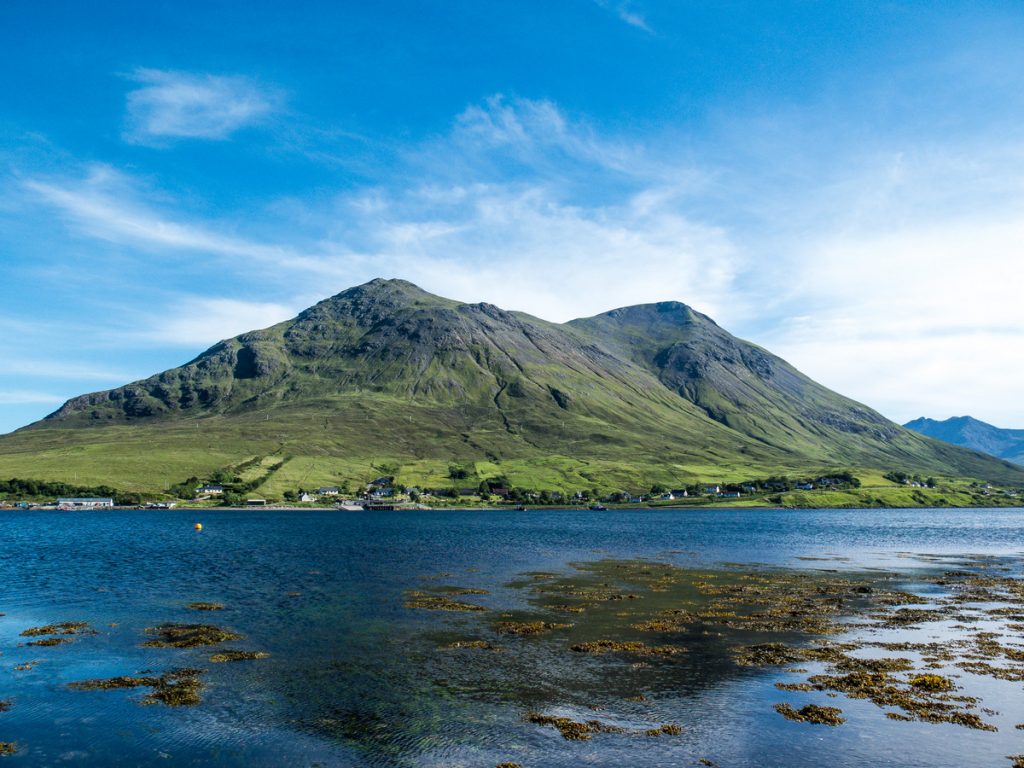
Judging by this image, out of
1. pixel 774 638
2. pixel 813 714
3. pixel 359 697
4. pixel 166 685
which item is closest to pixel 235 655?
pixel 166 685

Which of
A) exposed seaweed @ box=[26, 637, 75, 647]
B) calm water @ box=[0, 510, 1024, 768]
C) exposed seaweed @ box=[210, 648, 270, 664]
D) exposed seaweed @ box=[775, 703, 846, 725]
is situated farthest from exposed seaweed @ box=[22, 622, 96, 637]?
exposed seaweed @ box=[775, 703, 846, 725]

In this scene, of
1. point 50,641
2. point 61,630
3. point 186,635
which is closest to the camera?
point 50,641

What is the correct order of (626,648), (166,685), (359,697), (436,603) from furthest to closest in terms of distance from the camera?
(436,603) → (626,648) → (166,685) → (359,697)

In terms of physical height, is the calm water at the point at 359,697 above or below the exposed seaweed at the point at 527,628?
above

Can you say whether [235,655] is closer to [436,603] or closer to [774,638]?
[436,603]

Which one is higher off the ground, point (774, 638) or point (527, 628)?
point (527, 628)

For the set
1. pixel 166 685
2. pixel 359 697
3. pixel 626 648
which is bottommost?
pixel 626 648

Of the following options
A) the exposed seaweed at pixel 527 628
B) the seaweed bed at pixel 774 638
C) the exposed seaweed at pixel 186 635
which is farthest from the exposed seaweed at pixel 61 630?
the exposed seaweed at pixel 527 628

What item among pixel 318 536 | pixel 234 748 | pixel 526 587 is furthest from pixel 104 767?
pixel 318 536

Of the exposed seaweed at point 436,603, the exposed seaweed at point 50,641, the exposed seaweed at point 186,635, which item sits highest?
the exposed seaweed at point 50,641

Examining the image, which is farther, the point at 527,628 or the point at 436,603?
the point at 436,603

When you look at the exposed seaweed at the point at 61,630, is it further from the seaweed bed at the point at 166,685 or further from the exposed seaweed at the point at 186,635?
the seaweed bed at the point at 166,685

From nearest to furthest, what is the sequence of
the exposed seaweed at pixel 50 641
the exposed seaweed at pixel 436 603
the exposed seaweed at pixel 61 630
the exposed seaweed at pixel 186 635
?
the exposed seaweed at pixel 50 641 < the exposed seaweed at pixel 186 635 < the exposed seaweed at pixel 61 630 < the exposed seaweed at pixel 436 603

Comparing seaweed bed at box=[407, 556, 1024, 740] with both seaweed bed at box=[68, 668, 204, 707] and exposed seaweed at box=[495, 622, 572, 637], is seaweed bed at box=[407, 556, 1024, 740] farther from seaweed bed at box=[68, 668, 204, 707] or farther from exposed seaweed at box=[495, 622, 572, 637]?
seaweed bed at box=[68, 668, 204, 707]
